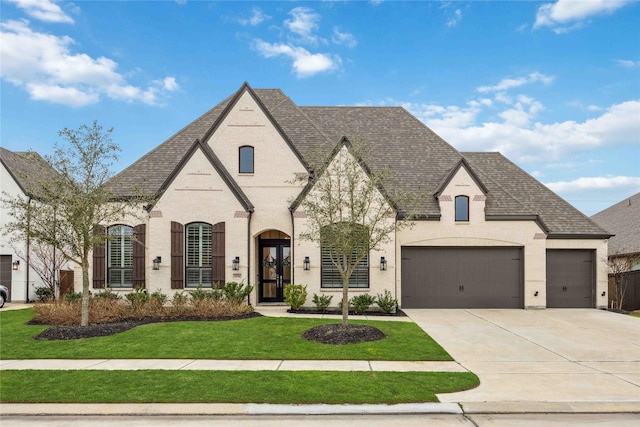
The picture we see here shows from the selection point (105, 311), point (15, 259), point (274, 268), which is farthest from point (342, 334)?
point (15, 259)

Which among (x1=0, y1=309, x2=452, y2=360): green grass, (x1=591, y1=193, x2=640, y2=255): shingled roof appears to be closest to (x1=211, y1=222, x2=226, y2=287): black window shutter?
(x1=0, y1=309, x2=452, y2=360): green grass

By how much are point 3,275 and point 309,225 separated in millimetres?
→ 17041

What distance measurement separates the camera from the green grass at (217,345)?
1052 cm

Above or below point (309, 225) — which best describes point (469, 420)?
below

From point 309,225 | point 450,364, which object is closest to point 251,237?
point 309,225

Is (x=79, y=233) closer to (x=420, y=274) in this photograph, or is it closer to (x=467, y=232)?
(x=420, y=274)

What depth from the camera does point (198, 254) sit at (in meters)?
18.5

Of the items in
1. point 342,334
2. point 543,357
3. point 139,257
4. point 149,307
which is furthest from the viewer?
point 139,257

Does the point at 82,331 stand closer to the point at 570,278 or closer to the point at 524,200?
the point at 524,200

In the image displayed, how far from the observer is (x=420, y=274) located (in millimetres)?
19688

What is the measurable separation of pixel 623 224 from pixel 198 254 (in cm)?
2717

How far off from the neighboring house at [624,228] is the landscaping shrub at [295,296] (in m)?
15.4

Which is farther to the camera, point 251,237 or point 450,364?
point 251,237

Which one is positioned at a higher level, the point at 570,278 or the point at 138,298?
the point at 570,278
